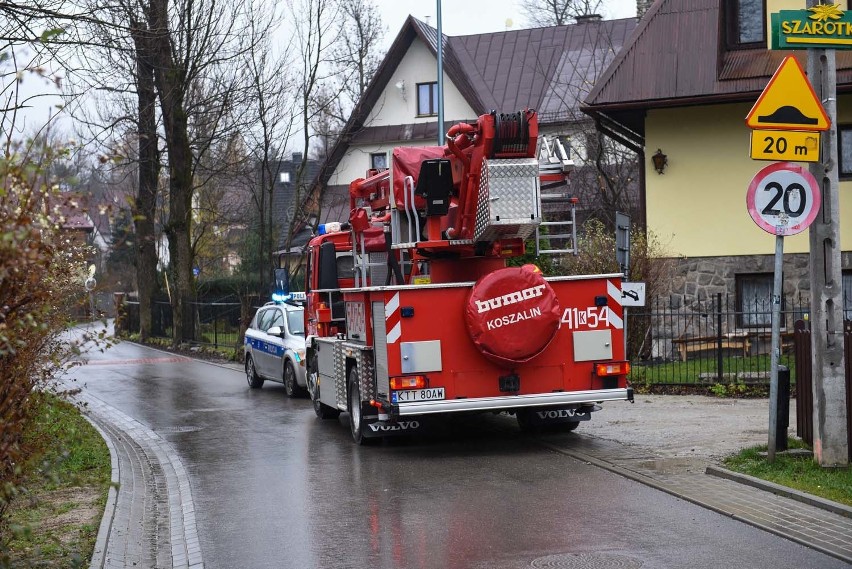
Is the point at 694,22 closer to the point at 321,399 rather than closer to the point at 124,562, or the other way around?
the point at 321,399

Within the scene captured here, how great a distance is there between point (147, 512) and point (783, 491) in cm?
568

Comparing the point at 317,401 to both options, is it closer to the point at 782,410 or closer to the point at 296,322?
the point at 296,322

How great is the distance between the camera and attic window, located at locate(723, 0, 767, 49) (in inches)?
928

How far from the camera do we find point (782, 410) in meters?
11.4

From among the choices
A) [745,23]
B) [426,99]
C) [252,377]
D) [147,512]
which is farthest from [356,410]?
[426,99]

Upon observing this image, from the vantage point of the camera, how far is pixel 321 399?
659 inches

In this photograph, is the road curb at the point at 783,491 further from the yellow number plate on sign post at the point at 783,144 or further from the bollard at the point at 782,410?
the yellow number plate on sign post at the point at 783,144

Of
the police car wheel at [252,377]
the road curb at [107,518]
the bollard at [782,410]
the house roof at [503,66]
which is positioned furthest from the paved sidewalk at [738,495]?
the house roof at [503,66]

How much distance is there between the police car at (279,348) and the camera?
845 inches

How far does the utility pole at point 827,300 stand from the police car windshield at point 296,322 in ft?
41.1

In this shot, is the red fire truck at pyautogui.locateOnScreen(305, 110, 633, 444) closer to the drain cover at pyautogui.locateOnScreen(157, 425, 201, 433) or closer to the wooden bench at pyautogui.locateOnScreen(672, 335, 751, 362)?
the drain cover at pyautogui.locateOnScreen(157, 425, 201, 433)

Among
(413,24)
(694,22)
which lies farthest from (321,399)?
(413,24)

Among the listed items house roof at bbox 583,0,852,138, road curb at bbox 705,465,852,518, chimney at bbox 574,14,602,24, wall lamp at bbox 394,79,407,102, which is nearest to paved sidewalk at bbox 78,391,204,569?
road curb at bbox 705,465,852,518

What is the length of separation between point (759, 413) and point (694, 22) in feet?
37.4
